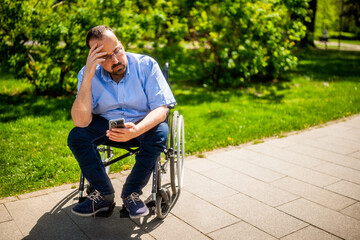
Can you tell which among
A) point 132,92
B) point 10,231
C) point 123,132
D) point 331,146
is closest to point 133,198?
point 123,132

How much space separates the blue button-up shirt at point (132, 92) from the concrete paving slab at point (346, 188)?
6.75 ft

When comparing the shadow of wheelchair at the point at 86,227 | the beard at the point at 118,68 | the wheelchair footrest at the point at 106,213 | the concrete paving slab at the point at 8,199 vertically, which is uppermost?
the beard at the point at 118,68

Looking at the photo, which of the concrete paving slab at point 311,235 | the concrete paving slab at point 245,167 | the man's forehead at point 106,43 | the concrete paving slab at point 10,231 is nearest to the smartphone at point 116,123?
the man's forehead at point 106,43

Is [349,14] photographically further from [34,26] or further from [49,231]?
[49,231]

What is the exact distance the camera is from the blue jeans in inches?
111

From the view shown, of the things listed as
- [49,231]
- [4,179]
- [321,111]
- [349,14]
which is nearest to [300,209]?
[49,231]

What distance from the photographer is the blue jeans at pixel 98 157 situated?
283 centimetres

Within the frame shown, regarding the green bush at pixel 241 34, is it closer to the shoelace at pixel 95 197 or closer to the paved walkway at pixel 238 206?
the paved walkway at pixel 238 206

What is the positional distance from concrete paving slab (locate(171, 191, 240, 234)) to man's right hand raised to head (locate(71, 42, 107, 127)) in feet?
3.91

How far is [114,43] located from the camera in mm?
2904

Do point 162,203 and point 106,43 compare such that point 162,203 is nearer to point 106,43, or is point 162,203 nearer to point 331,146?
point 106,43

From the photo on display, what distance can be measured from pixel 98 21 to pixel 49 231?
15.8ft

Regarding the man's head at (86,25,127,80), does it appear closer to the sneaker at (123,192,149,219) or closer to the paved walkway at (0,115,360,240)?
the sneaker at (123,192,149,219)

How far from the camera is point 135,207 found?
282 cm
